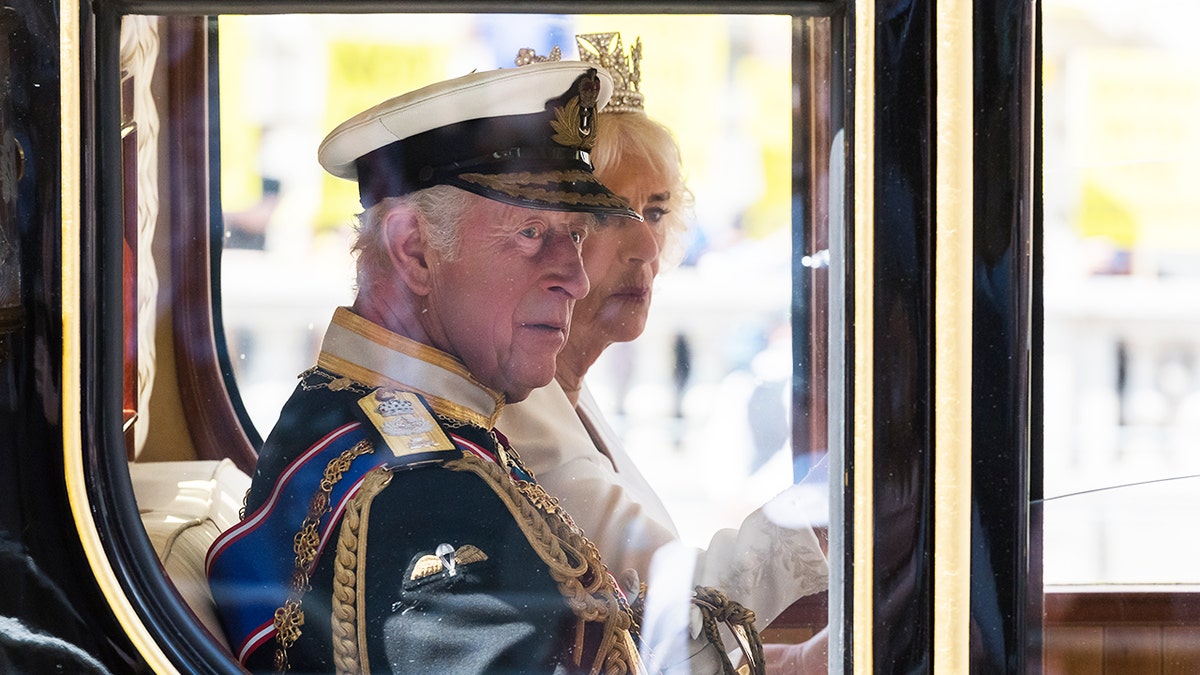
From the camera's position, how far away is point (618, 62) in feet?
3.28

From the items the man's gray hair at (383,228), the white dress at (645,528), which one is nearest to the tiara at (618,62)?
the man's gray hair at (383,228)

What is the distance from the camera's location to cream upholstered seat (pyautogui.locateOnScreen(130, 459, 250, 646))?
1.02m

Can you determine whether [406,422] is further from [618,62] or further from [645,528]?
[618,62]

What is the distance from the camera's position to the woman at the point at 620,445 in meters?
1.01

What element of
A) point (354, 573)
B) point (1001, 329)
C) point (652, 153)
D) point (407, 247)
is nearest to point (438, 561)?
point (354, 573)

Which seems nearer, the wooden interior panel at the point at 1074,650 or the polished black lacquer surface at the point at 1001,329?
the polished black lacquer surface at the point at 1001,329

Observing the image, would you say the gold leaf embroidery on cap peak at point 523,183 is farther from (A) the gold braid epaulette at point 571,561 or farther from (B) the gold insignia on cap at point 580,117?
(A) the gold braid epaulette at point 571,561

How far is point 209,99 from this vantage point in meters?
1.00

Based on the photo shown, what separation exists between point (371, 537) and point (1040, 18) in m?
0.80

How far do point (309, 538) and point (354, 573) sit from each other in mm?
56

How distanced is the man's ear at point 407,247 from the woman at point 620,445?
6.0 inches

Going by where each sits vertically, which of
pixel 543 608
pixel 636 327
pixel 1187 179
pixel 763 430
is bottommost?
pixel 543 608

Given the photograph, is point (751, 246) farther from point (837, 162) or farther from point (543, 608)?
point (543, 608)

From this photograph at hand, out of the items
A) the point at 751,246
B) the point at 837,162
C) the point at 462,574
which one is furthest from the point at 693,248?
the point at 462,574
